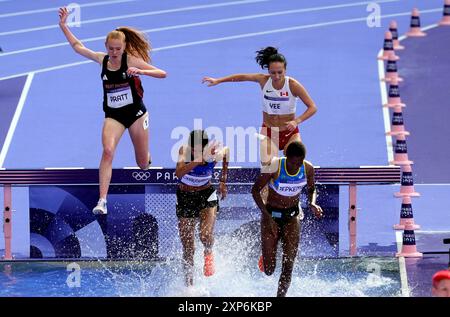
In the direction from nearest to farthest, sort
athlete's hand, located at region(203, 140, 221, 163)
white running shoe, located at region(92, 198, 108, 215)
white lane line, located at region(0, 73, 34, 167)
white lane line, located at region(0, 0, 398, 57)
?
white running shoe, located at region(92, 198, 108, 215), athlete's hand, located at region(203, 140, 221, 163), white lane line, located at region(0, 73, 34, 167), white lane line, located at region(0, 0, 398, 57)

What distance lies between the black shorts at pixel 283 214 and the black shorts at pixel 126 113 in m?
1.61

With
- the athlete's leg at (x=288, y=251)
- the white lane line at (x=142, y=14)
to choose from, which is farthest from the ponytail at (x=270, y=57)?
the white lane line at (x=142, y=14)

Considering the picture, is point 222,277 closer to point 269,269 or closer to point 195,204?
point 269,269

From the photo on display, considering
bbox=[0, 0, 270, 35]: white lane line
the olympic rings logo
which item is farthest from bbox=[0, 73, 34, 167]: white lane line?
the olympic rings logo

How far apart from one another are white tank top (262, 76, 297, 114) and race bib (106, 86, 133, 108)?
4.61 ft

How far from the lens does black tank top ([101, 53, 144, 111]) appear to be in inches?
505

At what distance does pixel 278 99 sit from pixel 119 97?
5.28 feet

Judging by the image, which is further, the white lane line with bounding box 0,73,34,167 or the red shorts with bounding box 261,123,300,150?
the white lane line with bounding box 0,73,34,167

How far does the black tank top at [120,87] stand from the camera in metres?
12.8

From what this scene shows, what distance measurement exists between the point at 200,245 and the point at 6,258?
2071mm

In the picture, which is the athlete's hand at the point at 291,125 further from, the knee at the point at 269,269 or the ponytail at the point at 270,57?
the knee at the point at 269,269

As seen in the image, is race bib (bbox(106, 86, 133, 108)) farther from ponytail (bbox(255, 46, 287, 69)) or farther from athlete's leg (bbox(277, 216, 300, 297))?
athlete's leg (bbox(277, 216, 300, 297))

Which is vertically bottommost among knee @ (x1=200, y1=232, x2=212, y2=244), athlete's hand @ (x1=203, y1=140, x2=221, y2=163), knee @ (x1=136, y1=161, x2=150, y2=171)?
knee @ (x1=200, y1=232, x2=212, y2=244)
